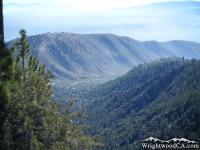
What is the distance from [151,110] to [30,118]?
11546 centimetres

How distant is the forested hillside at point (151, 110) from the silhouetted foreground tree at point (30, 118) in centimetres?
5989

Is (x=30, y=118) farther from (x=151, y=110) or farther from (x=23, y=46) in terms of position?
(x=151, y=110)

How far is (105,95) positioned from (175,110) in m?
96.8

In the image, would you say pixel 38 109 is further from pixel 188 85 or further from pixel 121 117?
pixel 121 117

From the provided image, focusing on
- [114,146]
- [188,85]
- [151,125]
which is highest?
[188,85]

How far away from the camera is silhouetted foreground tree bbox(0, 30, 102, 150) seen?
10.9 m

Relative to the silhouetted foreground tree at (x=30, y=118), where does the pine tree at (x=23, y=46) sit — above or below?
above

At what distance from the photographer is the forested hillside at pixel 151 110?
88681mm

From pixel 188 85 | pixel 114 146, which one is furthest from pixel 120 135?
pixel 188 85

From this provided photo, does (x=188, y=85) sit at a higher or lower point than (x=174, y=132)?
higher

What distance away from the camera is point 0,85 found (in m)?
10.0

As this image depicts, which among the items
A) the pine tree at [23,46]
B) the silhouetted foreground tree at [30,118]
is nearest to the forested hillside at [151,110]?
the pine tree at [23,46]

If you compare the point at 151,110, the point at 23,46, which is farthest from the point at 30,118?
the point at 151,110

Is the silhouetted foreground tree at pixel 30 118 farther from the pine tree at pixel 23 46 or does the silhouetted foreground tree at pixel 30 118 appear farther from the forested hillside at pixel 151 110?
the forested hillside at pixel 151 110
